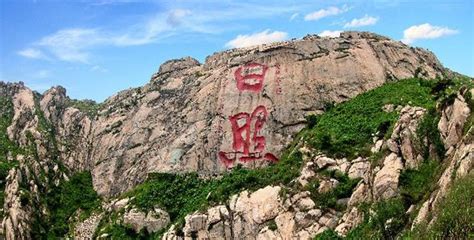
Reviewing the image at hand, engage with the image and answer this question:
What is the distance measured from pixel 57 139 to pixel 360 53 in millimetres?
36107

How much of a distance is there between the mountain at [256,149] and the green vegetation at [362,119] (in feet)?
0.50

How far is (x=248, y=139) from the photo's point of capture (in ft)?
176

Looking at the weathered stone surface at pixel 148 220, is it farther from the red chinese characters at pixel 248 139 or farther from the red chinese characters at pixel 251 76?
the red chinese characters at pixel 251 76

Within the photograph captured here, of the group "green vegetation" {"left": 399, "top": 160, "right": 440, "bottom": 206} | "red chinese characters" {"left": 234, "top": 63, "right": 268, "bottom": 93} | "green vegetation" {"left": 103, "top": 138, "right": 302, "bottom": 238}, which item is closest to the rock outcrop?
"green vegetation" {"left": 399, "top": 160, "right": 440, "bottom": 206}

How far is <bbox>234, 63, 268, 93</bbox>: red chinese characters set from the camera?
55906mm

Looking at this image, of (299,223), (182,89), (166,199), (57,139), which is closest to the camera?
(299,223)

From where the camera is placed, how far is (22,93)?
79.2m

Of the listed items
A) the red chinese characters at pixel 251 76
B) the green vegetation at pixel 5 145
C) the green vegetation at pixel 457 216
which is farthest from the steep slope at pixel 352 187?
the green vegetation at pixel 5 145

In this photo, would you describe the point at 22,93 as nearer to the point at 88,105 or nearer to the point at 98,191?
the point at 88,105

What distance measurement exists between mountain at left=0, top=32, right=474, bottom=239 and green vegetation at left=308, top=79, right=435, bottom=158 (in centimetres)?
15

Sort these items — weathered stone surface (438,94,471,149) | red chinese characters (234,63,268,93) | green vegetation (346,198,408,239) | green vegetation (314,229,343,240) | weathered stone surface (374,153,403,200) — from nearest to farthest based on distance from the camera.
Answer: green vegetation (346,198,408,239) → weathered stone surface (438,94,471,149) → weathered stone surface (374,153,403,200) → green vegetation (314,229,343,240) → red chinese characters (234,63,268,93)

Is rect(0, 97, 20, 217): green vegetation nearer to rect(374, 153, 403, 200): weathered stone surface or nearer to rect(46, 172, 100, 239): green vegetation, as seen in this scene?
rect(46, 172, 100, 239): green vegetation

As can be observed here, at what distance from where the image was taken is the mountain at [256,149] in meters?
39.1

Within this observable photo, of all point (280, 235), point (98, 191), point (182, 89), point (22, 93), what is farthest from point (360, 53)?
point (22, 93)
